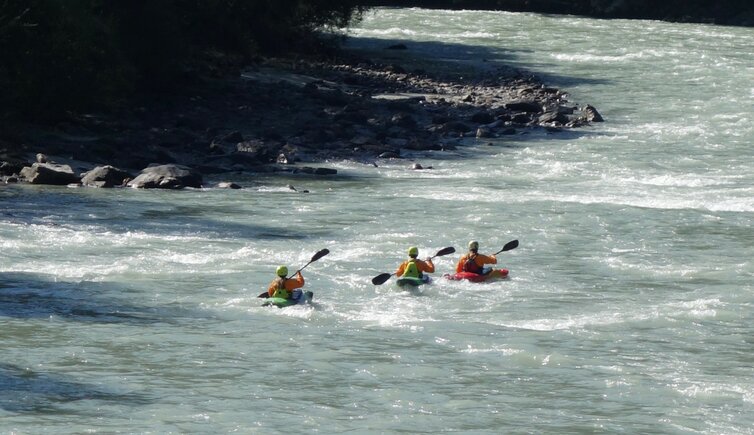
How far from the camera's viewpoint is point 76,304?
1783 cm

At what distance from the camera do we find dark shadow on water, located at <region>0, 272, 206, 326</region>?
17172mm

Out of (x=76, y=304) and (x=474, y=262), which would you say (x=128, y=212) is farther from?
(x=474, y=262)

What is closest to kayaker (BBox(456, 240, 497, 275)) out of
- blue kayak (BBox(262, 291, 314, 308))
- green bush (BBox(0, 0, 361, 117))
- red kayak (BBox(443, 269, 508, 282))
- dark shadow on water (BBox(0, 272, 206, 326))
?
red kayak (BBox(443, 269, 508, 282))

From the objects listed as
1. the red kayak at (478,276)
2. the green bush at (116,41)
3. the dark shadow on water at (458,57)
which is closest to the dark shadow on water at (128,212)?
the red kayak at (478,276)

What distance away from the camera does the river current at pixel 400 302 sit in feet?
45.4

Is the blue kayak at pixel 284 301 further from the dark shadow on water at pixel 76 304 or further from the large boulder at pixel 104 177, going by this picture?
the large boulder at pixel 104 177

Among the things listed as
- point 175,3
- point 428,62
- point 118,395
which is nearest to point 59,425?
point 118,395

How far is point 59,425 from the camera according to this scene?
13.1 meters

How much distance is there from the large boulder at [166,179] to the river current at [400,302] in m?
0.53

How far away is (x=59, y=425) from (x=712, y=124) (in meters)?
25.4

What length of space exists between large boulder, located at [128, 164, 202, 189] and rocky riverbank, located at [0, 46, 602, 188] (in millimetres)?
27

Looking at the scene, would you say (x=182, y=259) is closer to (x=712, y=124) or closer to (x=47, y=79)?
(x=47, y=79)

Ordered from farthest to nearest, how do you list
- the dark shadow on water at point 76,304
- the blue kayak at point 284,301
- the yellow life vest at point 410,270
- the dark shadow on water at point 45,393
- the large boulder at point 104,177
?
the large boulder at point 104,177
the yellow life vest at point 410,270
the blue kayak at point 284,301
the dark shadow on water at point 76,304
the dark shadow on water at point 45,393

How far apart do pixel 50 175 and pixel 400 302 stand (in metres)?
10.6
